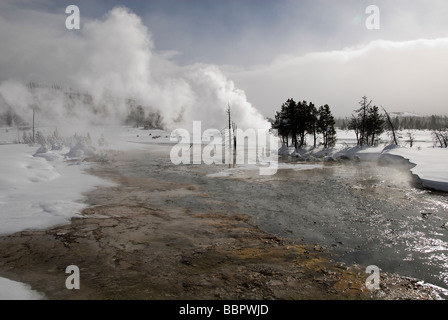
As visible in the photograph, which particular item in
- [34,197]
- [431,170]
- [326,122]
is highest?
[326,122]

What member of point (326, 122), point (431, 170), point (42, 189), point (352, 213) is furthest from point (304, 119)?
point (42, 189)

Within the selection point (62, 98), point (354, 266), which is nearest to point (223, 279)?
point (354, 266)

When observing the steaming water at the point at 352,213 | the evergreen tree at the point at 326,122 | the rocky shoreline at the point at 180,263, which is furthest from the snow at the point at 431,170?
the evergreen tree at the point at 326,122

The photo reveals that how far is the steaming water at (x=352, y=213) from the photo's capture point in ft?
22.9

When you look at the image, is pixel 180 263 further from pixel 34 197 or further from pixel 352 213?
pixel 34 197

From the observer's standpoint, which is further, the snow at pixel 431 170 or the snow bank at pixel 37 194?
the snow at pixel 431 170

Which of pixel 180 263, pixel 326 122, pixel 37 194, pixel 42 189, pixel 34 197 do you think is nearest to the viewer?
pixel 180 263

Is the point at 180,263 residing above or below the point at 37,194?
below

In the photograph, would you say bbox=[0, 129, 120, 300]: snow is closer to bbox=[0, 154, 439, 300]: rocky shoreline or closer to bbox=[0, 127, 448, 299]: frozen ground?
bbox=[0, 127, 448, 299]: frozen ground

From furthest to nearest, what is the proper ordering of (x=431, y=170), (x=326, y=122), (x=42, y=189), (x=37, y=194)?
(x=326, y=122), (x=431, y=170), (x=42, y=189), (x=37, y=194)

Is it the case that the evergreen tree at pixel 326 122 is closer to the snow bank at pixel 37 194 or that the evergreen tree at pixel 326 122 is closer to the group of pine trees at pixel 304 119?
the group of pine trees at pixel 304 119

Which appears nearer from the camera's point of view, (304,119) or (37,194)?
(37,194)

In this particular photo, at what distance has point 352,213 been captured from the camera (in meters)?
10.6
